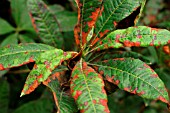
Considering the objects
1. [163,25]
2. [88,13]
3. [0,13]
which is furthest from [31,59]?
[0,13]

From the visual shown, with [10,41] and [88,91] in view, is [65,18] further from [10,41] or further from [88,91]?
[88,91]

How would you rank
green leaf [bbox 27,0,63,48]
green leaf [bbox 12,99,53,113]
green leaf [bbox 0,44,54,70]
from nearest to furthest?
green leaf [bbox 0,44,54,70] < green leaf [bbox 27,0,63,48] < green leaf [bbox 12,99,53,113]

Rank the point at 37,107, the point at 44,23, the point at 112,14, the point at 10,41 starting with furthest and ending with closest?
the point at 37,107, the point at 10,41, the point at 44,23, the point at 112,14

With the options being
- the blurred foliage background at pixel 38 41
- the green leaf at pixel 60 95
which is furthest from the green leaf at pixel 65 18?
the green leaf at pixel 60 95

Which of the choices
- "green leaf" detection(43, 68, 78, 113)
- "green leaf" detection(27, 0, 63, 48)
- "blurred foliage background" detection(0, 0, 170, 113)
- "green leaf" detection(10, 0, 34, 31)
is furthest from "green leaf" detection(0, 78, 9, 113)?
"green leaf" detection(43, 68, 78, 113)

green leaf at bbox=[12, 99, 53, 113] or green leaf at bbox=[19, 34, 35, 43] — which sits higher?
green leaf at bbox=[19, 34, 35, 43]

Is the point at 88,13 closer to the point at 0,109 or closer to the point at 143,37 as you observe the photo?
the point at 143,37

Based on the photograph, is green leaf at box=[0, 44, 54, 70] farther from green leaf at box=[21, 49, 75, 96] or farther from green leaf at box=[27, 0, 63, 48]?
green leaf at box=[27, 0, 63, 48]

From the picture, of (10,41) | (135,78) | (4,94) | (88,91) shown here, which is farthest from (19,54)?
(4,94)
